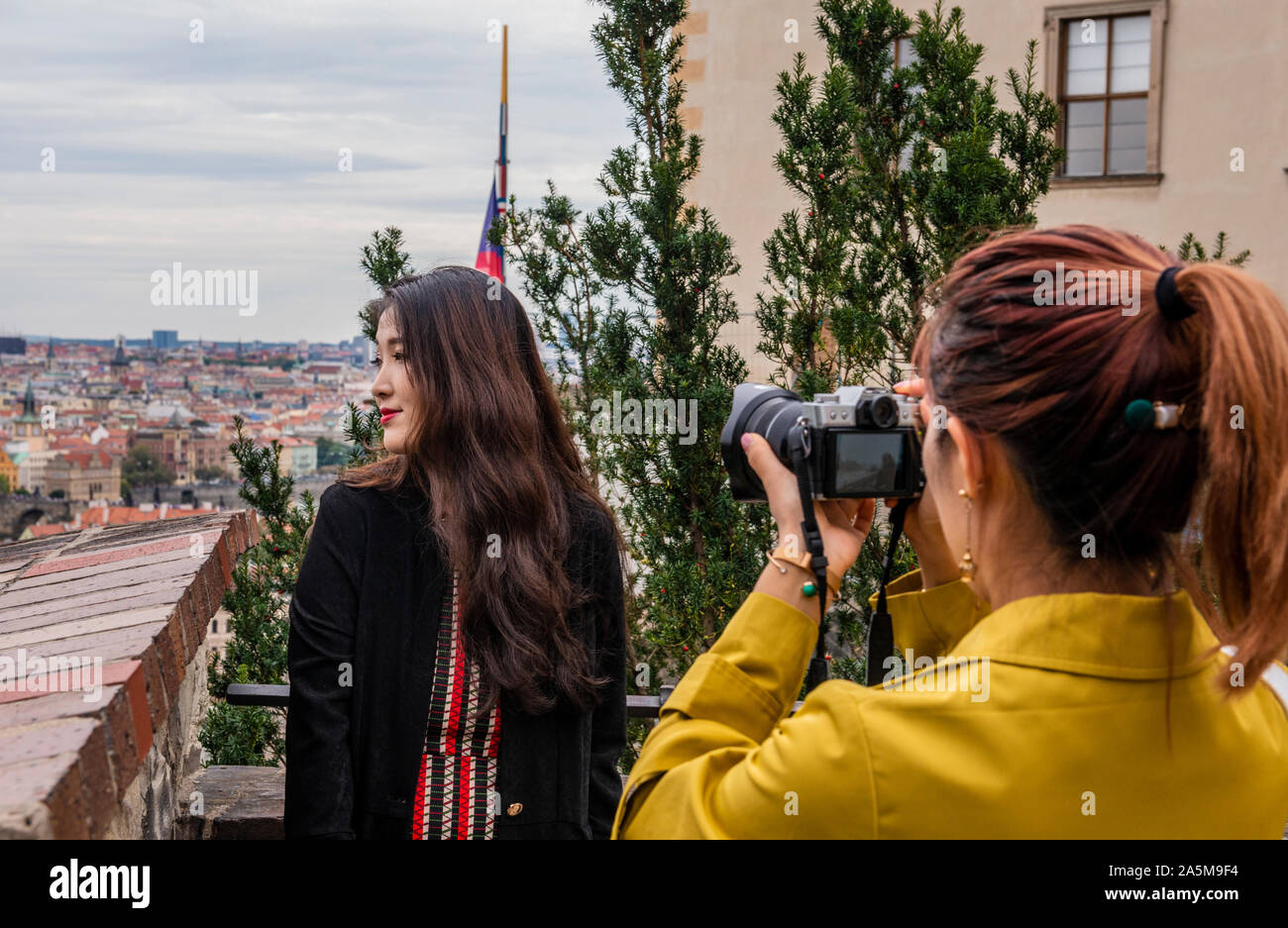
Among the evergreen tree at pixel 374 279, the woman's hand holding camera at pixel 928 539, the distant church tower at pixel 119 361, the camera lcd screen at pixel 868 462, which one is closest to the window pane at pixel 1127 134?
the evergreen tree at pixel 374 279

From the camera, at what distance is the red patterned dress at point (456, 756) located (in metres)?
1.91

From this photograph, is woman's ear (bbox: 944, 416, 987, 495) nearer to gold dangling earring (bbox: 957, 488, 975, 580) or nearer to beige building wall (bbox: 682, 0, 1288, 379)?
gold dangling earring (bbox: 957, 488, 975, 580)

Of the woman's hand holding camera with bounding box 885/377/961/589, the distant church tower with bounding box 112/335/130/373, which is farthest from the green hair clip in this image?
the distant church tower with bounding box 112/335/130/373

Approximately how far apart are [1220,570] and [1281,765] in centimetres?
25

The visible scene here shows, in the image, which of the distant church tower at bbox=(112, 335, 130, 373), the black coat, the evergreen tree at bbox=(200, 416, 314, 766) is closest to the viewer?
the black coat

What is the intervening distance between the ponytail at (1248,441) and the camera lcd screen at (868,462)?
45cm

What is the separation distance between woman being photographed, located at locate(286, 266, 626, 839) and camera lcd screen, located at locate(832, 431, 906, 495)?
29.4 inches

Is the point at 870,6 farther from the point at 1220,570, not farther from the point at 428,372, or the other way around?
the point at 1220,570

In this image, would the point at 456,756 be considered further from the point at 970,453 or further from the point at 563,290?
the point at 563,290

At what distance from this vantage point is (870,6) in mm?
3959

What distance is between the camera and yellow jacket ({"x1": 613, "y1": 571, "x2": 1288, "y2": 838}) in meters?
1.03

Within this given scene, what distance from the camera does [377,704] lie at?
1.93 m

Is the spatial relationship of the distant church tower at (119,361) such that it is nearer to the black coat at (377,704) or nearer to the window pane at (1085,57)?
the window pane at (1085,57)
